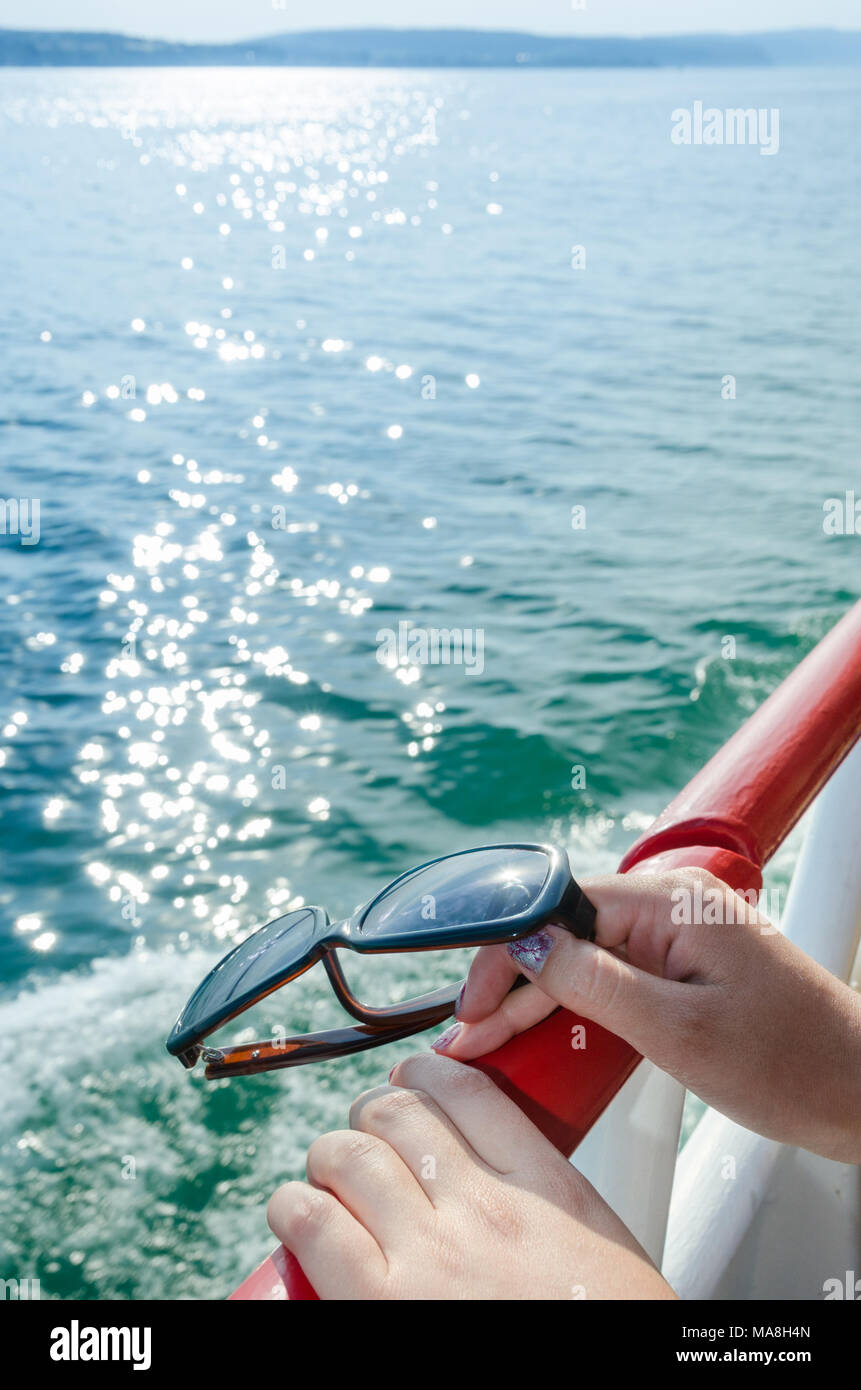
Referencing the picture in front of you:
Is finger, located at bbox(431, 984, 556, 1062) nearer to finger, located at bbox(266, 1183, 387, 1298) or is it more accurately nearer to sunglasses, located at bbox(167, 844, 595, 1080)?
sunglasses, located at bbox(167, 844, 595, 1080)

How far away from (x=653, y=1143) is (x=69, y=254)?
22.1 m

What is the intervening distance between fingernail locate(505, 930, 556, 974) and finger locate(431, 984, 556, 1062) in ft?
0.21

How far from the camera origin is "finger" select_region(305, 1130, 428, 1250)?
0.74 m

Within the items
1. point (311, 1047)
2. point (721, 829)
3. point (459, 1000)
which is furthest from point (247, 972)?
point (721, 829)

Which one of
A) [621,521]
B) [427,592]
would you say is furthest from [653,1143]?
[621,521]

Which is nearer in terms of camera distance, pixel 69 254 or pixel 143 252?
pixel 69 254

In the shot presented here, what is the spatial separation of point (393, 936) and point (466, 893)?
0.20ft

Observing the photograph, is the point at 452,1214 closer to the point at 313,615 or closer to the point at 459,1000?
the point at 459,1000

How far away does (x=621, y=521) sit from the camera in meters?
8.35

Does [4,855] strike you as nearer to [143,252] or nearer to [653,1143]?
[653,1143]

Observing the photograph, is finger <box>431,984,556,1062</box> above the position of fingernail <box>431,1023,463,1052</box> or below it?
above

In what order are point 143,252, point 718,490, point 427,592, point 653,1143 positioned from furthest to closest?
point 143,252 < point 718,490 < point 427,592 < point 653,1143

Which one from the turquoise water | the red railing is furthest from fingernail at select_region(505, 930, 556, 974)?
the turquoise water

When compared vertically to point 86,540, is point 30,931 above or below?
below
